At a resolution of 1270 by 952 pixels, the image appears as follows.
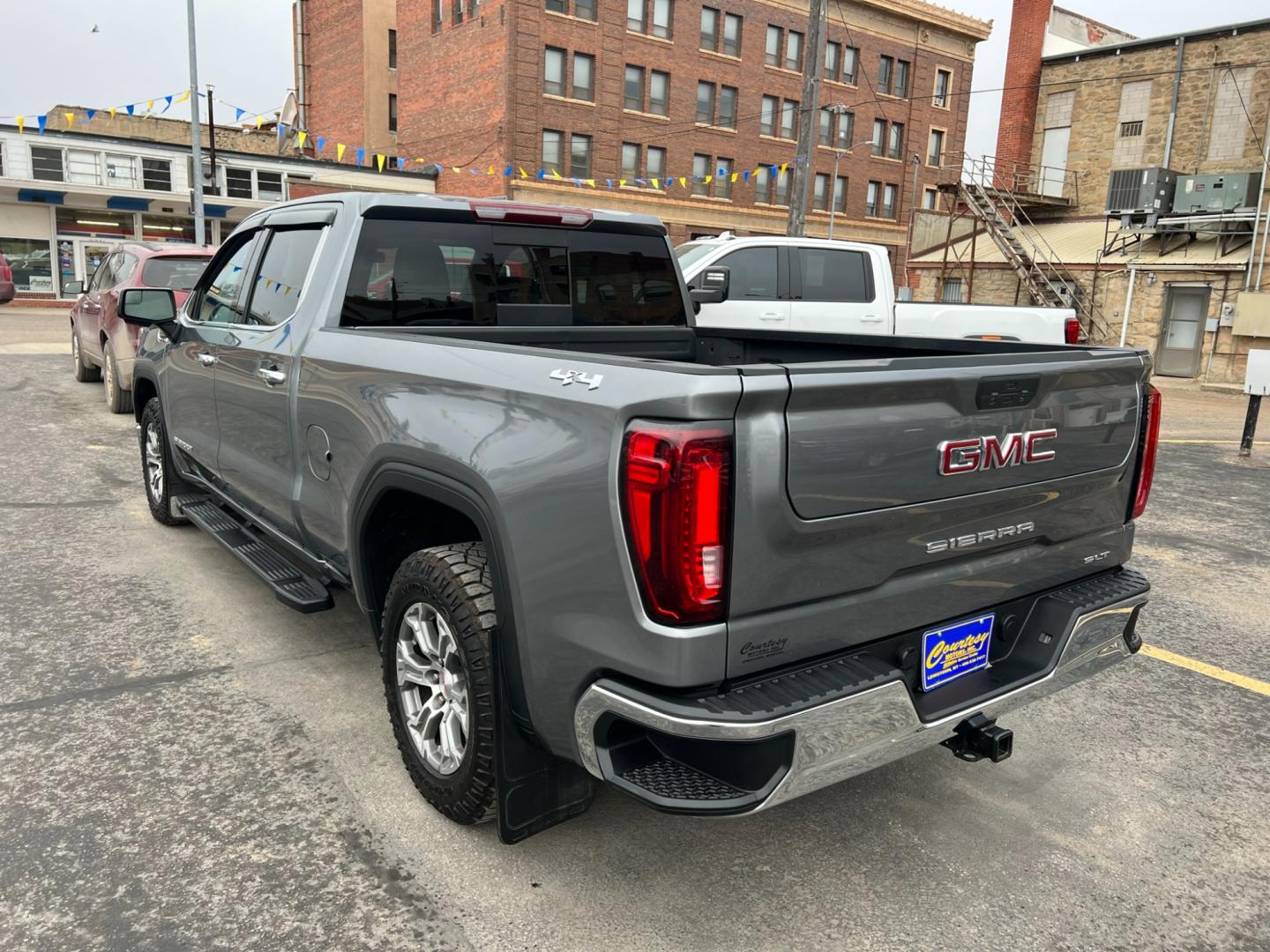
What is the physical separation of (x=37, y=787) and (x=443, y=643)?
1.49 metres

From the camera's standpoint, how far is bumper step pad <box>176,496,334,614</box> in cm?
364

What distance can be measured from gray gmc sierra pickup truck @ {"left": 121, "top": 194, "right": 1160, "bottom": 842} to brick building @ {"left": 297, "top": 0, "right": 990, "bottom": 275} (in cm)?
3032

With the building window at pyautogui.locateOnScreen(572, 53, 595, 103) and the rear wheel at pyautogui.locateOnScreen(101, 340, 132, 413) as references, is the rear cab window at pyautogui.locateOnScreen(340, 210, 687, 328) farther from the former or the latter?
the building window at pyautogui.locateOnScreen(572, 53, 595, 103)

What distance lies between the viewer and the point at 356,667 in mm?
4133

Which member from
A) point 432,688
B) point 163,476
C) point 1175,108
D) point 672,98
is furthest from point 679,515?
point 672,98

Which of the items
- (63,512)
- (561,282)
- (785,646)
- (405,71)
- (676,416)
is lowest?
(63,512)

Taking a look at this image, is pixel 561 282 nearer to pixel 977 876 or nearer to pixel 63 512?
pixel 977 876

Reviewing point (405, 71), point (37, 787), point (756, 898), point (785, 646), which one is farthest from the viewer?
point (405, 71)

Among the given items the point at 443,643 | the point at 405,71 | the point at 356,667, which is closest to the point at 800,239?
the point at 356,667

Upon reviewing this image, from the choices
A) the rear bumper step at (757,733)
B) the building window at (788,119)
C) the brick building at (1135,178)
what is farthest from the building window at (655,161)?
the rear bumper step at (757,733)

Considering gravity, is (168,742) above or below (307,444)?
below

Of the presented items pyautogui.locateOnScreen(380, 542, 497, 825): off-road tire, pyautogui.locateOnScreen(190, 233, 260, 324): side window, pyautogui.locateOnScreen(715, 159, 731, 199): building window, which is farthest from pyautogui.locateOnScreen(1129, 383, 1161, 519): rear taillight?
pyautogui.locateOnScreen(715, 159, 731, 199): building window

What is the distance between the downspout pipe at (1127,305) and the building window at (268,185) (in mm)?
29831

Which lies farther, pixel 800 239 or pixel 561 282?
pixel 800 239
